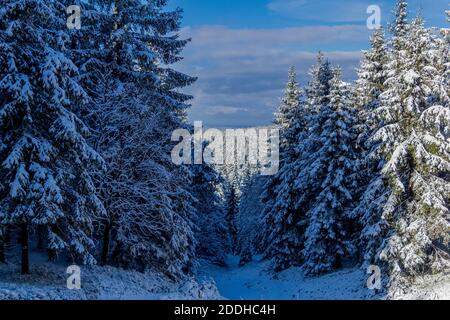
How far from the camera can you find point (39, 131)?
671 inches

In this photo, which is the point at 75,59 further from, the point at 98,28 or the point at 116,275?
the point at 116,275

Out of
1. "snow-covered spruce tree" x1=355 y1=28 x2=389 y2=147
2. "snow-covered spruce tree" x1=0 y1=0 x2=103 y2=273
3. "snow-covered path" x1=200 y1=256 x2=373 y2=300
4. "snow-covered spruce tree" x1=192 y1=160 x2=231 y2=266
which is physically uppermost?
"snow-covered spruce tree" x1=355 y1=28 x2=389 y2=147

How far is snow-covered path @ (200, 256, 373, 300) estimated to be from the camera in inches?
1021

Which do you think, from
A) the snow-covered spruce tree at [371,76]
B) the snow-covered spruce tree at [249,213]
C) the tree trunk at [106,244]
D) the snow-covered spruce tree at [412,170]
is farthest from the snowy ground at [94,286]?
the snow-covered spruce tree at [249,213]

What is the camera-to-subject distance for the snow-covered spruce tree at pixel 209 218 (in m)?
36.4

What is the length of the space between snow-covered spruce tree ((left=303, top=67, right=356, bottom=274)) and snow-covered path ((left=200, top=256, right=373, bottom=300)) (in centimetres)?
144

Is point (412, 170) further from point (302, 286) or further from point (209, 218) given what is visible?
point (209, 218)

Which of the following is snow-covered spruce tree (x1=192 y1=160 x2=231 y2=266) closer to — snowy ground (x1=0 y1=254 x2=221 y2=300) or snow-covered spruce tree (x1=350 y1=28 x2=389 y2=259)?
snow-covered spruce tree (x1=350 y1=28 x2=389 y2=259)

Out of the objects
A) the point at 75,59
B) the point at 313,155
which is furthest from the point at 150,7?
the point at 313,155

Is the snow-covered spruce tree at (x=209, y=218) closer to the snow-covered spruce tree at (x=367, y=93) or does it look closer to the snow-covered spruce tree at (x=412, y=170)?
the snow-covered spruce tree at (x=367, y=93)

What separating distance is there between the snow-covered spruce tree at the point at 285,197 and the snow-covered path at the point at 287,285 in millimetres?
1585

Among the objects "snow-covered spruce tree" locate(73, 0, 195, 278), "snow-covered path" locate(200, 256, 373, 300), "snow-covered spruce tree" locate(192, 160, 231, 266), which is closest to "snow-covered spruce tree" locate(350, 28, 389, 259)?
"snow-covered path" locate(200, 256, 373, 300)

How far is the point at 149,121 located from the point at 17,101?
8.47 m

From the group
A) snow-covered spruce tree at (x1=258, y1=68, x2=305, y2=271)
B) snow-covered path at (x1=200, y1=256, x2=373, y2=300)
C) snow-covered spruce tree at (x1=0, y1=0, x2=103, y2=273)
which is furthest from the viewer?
snow-covered spruce tree at (x1=258, y1=68, x2=305, y2=271)
